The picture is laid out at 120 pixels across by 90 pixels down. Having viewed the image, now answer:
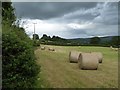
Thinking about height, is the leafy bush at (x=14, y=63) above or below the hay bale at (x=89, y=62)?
above

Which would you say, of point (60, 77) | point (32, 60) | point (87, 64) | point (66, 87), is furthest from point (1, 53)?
point (87, 64)

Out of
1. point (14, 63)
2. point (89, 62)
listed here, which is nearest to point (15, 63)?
point (14, 63)

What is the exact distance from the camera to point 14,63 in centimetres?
841

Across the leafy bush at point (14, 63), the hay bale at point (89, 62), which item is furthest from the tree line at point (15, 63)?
the hay bale at point (89, 62)

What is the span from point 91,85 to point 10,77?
455cm

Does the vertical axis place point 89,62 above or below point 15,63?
below

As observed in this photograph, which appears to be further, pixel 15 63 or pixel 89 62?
pixel 89 62

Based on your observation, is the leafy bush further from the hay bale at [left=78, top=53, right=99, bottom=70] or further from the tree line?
the hay bale at [left=78, top=53, right=99, bottom=70]

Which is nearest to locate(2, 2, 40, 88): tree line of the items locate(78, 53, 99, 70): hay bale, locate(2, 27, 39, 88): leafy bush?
locate(2, 27, 39, 88): leafy bush

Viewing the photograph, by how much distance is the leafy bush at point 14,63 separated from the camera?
8430 mm

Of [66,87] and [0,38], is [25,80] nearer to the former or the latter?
[0,38]

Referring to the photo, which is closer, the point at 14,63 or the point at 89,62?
the point at 14,63

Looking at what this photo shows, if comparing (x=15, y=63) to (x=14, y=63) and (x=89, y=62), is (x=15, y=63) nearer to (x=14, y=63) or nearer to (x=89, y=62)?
(x=14, y=63)

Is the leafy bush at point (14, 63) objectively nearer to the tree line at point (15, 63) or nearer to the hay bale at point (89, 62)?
the tree line at point (15, 63)
